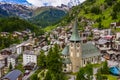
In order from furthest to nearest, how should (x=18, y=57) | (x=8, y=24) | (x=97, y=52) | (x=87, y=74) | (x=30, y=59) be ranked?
(x=8, y=24) → (x=18, y=57) → (x=30, y=59) → (x=97, y=52) → (x=87, y=74)

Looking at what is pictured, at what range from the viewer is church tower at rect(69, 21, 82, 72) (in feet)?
263

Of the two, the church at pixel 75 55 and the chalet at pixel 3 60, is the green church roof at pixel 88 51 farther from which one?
the chalet at pixel 3 60

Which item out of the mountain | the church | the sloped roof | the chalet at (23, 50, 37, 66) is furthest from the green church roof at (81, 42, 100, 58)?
the mountain

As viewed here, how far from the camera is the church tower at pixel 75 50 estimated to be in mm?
80188

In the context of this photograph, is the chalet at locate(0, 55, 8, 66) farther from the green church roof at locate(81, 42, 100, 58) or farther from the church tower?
the green church roof at locate(81, 42, 100, 58)

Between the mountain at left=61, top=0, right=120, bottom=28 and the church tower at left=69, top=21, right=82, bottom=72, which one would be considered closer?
the church tower at left=69, top=21, right=82, bottom=72

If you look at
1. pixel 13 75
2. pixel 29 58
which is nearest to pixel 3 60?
pixel 29 58

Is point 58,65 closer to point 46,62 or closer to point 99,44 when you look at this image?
point 46,62

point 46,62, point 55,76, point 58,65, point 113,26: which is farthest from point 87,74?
point 113,26

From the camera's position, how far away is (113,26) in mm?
141250

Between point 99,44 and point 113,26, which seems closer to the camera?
point 99,44

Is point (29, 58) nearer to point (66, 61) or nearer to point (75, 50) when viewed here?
point (66, 61)

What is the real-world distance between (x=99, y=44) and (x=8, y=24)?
90855 millimetres

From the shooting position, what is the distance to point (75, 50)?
80.6 metres
